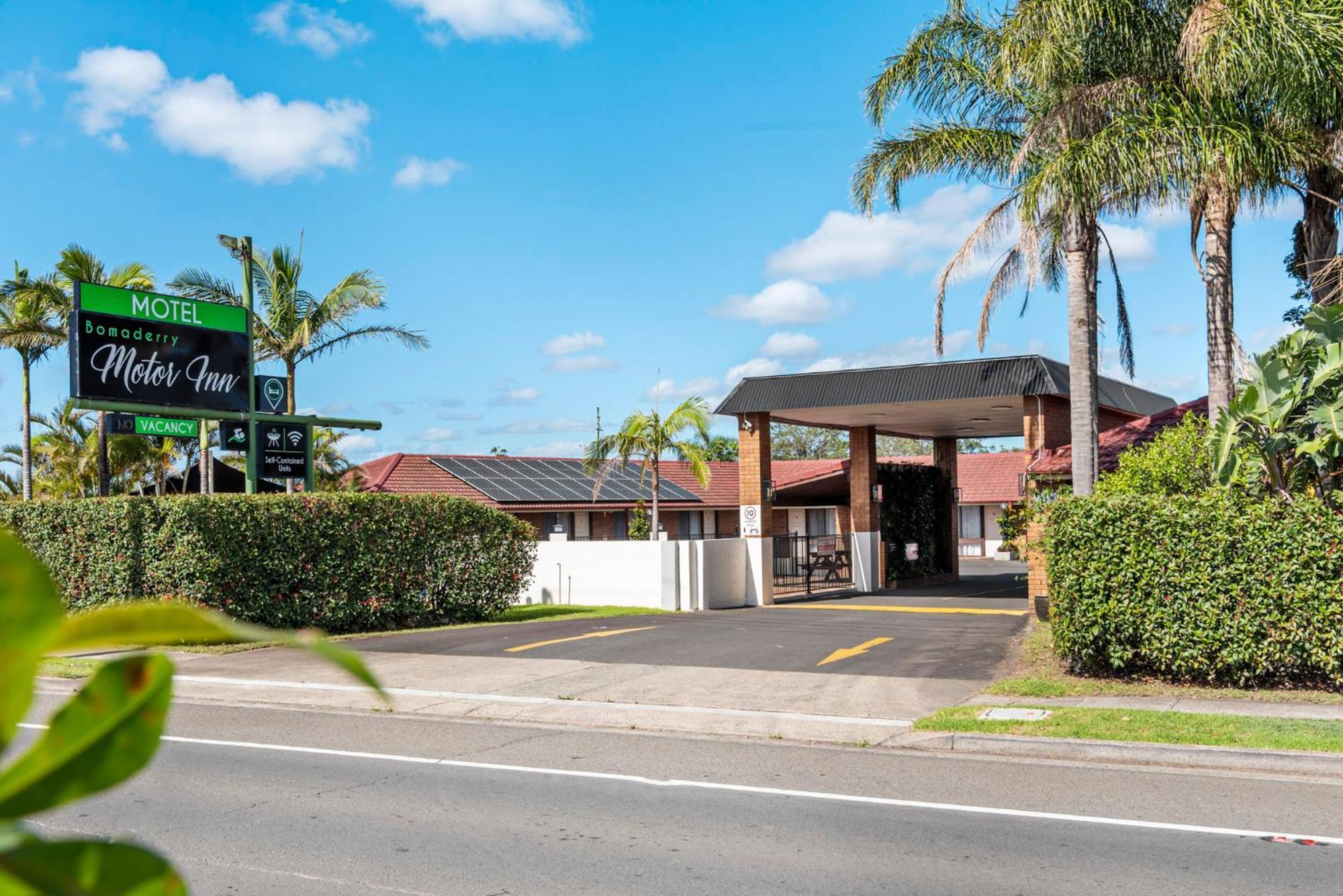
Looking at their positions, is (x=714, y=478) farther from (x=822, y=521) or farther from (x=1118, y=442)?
(x=1118, y=442)

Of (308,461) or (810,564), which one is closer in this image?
(308,461)

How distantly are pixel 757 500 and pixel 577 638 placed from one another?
9.07 m

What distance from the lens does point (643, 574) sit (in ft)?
80.7

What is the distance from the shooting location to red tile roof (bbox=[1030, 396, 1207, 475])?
837 inches

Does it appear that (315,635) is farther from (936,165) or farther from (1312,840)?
(936,165)

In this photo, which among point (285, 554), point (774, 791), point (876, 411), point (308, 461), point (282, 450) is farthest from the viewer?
point (876, 411)

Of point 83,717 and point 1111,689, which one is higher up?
point 83,717

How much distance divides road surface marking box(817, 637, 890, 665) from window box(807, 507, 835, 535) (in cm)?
3104

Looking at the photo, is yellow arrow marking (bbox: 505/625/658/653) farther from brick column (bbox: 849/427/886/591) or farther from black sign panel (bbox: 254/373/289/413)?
brick column (bbox: 849/427/886/591)

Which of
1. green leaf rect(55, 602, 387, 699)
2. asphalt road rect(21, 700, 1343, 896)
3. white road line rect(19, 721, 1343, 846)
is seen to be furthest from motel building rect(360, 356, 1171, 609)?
green leaf rect(55, 602, 387, 699)

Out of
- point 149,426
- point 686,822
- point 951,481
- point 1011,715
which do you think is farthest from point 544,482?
point 686,822

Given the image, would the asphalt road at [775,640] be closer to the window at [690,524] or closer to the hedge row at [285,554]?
the hedge row at [285,554]

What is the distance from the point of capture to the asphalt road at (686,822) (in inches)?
256

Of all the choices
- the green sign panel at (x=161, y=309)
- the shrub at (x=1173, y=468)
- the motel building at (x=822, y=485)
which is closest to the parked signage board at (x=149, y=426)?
the green sign panel at (x=161, y=309)
